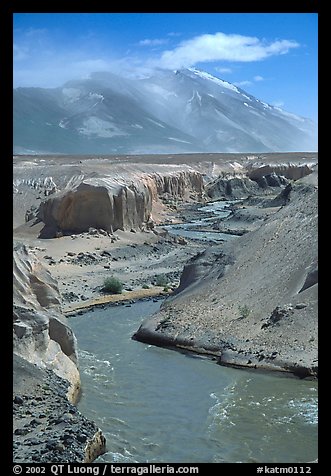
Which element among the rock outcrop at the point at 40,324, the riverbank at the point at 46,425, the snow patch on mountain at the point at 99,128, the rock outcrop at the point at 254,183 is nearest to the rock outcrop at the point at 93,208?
the rock outcrop at the point at 40,324

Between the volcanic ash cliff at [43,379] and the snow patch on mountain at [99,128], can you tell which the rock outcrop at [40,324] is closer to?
the volcanic ash cliff at [43,379]

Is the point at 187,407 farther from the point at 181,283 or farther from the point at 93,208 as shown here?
the point at 93,208

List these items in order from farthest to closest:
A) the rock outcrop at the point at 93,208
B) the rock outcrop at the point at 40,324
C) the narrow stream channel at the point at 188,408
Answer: the rock outcrop at the point at 93,208
the rock outcrop at the point at 40,324
the narrow stream channel at the point at 188,408

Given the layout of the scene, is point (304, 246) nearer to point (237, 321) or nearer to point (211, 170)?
point (237, 321)

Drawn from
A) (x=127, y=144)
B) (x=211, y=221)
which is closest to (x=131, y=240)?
(x=211, y=221)

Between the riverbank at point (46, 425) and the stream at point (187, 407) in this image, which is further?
the stream at point (187, 407)
